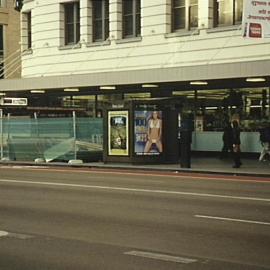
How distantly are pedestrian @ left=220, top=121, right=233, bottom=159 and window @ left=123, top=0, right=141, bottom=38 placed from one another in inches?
303

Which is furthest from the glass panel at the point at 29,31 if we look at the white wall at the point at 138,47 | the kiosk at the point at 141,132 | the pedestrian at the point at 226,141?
the pedestrian at the point at 226,141

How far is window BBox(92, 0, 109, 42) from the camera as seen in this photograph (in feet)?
112

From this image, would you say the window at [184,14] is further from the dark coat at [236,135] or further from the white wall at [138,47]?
the dark coat at [236,135]

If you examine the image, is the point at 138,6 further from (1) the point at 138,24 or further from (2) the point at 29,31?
(2) the point at 29,31

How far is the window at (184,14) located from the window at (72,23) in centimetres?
641

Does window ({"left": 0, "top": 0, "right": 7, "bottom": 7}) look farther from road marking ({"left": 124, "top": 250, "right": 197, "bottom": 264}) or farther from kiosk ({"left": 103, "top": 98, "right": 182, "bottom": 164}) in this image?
road marking ({"left": 124, "top": 250, "right": 197, "bottom": 264})

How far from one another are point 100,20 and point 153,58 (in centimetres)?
477

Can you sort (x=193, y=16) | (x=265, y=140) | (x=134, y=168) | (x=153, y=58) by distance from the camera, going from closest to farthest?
(x=134, y=168), (x=265, y=140), (x=193, y=16), (x=153, y=58)

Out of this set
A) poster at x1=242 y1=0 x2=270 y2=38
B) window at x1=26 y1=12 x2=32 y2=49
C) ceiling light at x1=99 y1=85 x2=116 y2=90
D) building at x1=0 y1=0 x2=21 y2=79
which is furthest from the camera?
building at x1=0 y1=0 x2=21 y2=79

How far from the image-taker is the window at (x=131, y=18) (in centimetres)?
3244

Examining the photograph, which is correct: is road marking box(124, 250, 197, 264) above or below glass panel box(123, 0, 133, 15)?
below

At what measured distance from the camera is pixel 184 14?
3050cm

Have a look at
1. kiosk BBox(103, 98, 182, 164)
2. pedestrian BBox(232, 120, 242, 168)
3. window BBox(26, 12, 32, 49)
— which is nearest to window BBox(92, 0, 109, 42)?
window BBox(26, 12, 32, 49)

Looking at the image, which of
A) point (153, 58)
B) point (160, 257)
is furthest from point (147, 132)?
point (160, 257)
